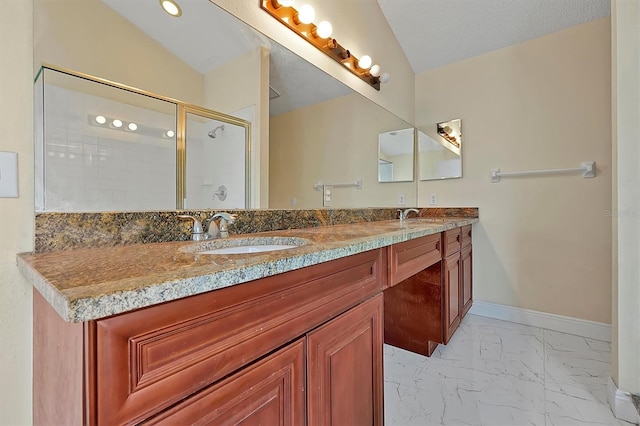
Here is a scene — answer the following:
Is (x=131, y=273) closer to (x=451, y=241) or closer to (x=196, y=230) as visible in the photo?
(x=196, y=230)

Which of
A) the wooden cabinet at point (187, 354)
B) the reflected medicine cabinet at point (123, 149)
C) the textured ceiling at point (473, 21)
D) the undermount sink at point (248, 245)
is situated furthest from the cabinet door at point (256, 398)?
the textured ceiling at point (473, 21)

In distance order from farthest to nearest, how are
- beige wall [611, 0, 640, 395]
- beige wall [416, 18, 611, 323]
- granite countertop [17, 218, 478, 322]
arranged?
beige wall [416, 18, 611, 323] → beige wall [611, 0, 640, 395] → granite countertop [17, 218, 478, 322]

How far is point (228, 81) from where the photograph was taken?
1202 millimetres

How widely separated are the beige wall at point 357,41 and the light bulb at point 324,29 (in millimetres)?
73

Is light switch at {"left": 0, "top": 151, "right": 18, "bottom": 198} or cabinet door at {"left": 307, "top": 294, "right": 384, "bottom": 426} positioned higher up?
light switch at {"left": 0, "top": 151, "right": 18, "bottom": 198}

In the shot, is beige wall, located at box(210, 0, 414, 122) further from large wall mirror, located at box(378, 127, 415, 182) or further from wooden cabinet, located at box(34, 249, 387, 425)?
wooden cabinet, located at box(34, 249, 387, 425)

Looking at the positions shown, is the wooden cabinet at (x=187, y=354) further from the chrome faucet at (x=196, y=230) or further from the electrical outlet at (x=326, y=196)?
the electrical outlet at (x=326, y=196)

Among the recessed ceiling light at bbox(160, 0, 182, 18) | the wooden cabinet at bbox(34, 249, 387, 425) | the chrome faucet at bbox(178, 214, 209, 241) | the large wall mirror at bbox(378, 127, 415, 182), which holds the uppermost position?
the recessed ceiling light at bbox(160, 0, 182, 18)

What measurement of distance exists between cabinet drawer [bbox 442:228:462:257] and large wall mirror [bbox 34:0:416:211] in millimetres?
581

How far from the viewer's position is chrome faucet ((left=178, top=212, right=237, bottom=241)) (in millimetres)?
1004

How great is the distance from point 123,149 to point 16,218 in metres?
0.32

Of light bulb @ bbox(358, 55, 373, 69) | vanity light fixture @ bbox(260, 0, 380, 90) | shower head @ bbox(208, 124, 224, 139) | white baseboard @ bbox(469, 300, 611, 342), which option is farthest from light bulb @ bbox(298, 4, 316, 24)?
white baseboard @ bbox(469, 300, 611, 342)

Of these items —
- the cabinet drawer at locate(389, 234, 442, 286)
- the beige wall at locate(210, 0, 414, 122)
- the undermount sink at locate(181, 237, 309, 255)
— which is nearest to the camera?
the undermount sink at locate(181, 237, 309, 255)

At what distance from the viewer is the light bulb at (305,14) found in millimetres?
1540
